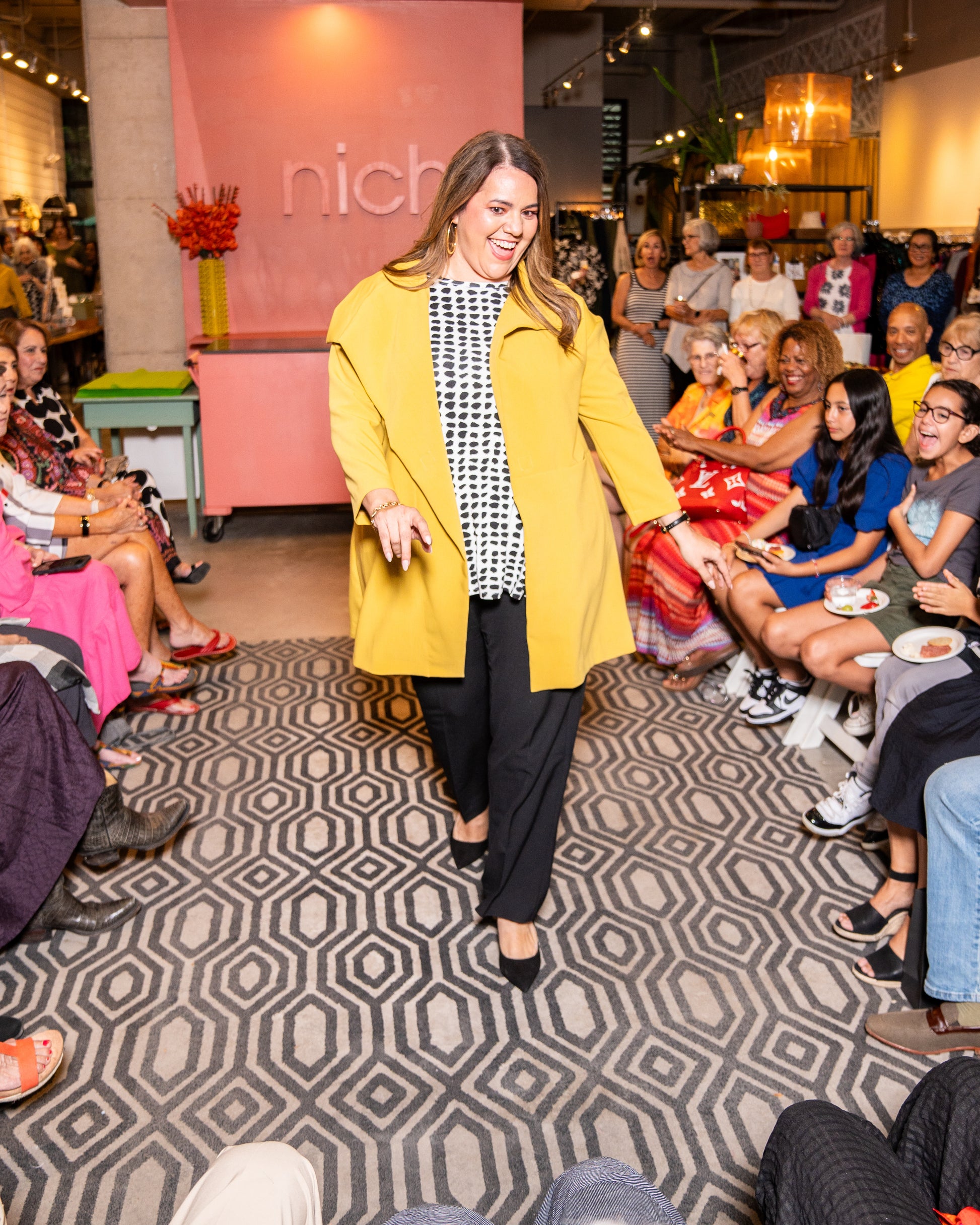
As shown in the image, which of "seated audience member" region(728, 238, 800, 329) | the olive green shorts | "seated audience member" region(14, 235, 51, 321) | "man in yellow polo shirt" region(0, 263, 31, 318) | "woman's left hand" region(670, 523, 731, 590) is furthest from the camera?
"seated audience member" region(14, 235, 51, 321)

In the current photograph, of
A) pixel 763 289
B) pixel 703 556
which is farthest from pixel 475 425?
pixel 763 289

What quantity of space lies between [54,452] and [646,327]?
3506 mm

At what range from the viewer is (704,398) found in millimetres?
4098

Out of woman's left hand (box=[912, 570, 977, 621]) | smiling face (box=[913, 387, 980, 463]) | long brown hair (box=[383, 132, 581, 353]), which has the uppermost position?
long brown hair (box=[383, 132, 581, 353])

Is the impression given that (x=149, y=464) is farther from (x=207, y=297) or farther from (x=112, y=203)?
(x=112, y=203)

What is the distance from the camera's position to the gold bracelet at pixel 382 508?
1.79 metres

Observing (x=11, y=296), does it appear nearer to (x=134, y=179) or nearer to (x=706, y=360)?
(x=134, y=179)

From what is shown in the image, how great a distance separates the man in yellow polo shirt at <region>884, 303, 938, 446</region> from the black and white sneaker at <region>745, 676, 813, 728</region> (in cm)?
106

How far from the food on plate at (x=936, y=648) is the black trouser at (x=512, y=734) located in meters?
0.86

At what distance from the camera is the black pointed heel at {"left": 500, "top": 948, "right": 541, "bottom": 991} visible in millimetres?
2148

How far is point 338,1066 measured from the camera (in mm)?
1945

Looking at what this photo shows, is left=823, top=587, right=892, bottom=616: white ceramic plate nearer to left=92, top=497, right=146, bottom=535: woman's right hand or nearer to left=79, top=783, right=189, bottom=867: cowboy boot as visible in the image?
left=79, top=783, right=189, bottom=867: cowboy boot

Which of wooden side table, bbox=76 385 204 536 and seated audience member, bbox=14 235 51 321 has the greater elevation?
seated audience member, bbox=14 235 51 321

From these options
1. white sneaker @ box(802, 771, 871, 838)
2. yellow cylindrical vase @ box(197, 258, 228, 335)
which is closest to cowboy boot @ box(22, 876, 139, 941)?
white sneaker @ box(802, 771, 871, 838)
